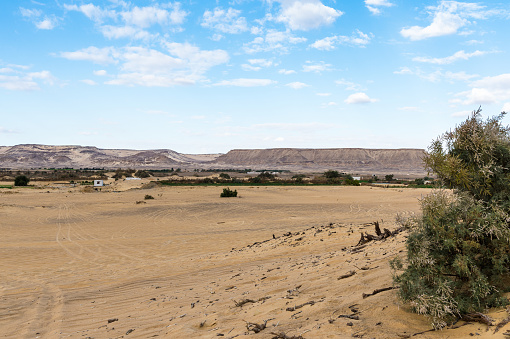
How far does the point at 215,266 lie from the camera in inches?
421

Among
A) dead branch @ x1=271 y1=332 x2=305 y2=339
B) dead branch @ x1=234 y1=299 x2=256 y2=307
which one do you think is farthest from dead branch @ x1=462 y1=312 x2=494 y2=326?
dead branch @ x1=234 y1=299 x2=256 y2=307

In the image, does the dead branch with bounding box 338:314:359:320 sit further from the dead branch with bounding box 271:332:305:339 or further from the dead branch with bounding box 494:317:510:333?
the dead branch with bounding box 494:317:510:333

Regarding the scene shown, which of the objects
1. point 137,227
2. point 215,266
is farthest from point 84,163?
point 215,266

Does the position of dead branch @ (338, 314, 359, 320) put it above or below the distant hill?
below

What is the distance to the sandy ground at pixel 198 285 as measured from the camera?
489 cm

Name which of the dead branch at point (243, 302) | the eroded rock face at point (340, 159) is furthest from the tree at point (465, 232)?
the eroded rock face at point (340, 159)

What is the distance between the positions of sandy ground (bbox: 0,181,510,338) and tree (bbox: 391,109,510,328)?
275 mm

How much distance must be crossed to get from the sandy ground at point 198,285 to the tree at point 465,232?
0.28m

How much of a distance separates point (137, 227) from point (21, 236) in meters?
5.55

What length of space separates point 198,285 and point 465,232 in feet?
20.2

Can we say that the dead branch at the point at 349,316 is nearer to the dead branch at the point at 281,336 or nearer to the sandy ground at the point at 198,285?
the sandy ground at the point at 198,285

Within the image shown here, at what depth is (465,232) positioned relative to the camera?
4.31m

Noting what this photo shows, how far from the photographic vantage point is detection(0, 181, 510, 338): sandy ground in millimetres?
4887

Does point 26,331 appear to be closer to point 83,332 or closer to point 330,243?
point 83,332
